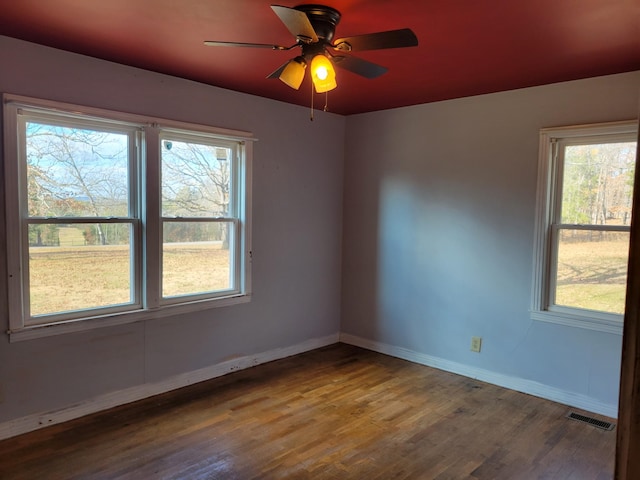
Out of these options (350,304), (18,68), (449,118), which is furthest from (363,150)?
(18,68)

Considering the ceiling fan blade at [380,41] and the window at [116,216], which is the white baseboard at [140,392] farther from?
the ceiling fan blade at [380,41]

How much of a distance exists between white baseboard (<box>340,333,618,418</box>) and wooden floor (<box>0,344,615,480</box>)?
10 cm

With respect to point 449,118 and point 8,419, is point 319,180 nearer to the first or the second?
point 449,118

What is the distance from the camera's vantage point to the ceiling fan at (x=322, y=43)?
1937 mm

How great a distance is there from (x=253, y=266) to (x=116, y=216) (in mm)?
1273

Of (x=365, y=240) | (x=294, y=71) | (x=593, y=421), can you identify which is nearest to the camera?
(x=294, y=71)

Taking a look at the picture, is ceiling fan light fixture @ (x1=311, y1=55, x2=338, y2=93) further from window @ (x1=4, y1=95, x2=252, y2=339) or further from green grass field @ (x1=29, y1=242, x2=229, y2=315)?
green grass field @ (x1=29, y1=242, x2=229, y2=315)

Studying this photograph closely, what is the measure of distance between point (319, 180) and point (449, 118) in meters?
1.39

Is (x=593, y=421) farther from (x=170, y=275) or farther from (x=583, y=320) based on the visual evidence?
(x=170, y=275)

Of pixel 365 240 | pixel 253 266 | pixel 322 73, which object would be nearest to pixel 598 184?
pixel 365 240

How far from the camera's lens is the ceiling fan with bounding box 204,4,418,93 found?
1.94 meters

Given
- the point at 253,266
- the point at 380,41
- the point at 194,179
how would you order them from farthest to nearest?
the point at 253,266 → the point at 194,179 → the point at 380,41

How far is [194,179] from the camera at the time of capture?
365cm

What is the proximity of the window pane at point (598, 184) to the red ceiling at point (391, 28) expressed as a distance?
56cm
